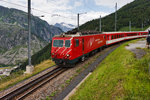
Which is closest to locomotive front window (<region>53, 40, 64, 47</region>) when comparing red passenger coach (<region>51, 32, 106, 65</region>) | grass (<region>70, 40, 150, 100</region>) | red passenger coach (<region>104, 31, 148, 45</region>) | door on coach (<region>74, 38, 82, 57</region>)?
red passenger coach (<region>51, 32, 106, 65</region>)

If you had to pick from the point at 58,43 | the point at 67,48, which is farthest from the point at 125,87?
the point at 58,43

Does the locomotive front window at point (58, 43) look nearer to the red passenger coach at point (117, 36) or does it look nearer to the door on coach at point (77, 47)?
the door on coach at point (77, 47)

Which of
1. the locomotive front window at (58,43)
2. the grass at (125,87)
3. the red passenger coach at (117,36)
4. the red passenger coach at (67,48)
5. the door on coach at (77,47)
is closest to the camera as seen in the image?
the grass at (125,87)

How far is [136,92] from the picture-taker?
6.21 metres

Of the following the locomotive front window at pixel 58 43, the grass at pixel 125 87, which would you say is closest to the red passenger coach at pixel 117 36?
the locomotive front window at pixel 58 43

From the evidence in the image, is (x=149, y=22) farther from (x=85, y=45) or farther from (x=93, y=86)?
(x=93, y=86)

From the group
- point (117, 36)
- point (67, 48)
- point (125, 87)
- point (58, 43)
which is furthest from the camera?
point (117, 36)

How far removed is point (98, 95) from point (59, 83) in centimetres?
437

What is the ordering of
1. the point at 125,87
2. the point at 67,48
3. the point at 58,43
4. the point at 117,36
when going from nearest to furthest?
the point at 125,87
the point at 67,48
the point at 58,43
the point at 117,36

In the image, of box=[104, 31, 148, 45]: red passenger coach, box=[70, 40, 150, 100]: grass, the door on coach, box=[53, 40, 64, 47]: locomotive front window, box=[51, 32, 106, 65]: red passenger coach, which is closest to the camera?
box=[70, 40, 150, 100]: grass

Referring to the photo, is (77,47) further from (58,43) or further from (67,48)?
(58,43)

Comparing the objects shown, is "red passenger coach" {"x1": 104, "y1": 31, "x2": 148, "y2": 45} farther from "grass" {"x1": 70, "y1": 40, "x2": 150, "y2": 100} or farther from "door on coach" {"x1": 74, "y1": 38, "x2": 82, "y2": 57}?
"grass" {"x1": 70, "y1": 40, "x2": 150, "y2": 100}

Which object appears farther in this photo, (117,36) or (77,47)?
(117,36)

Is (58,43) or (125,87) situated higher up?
(58,43)
